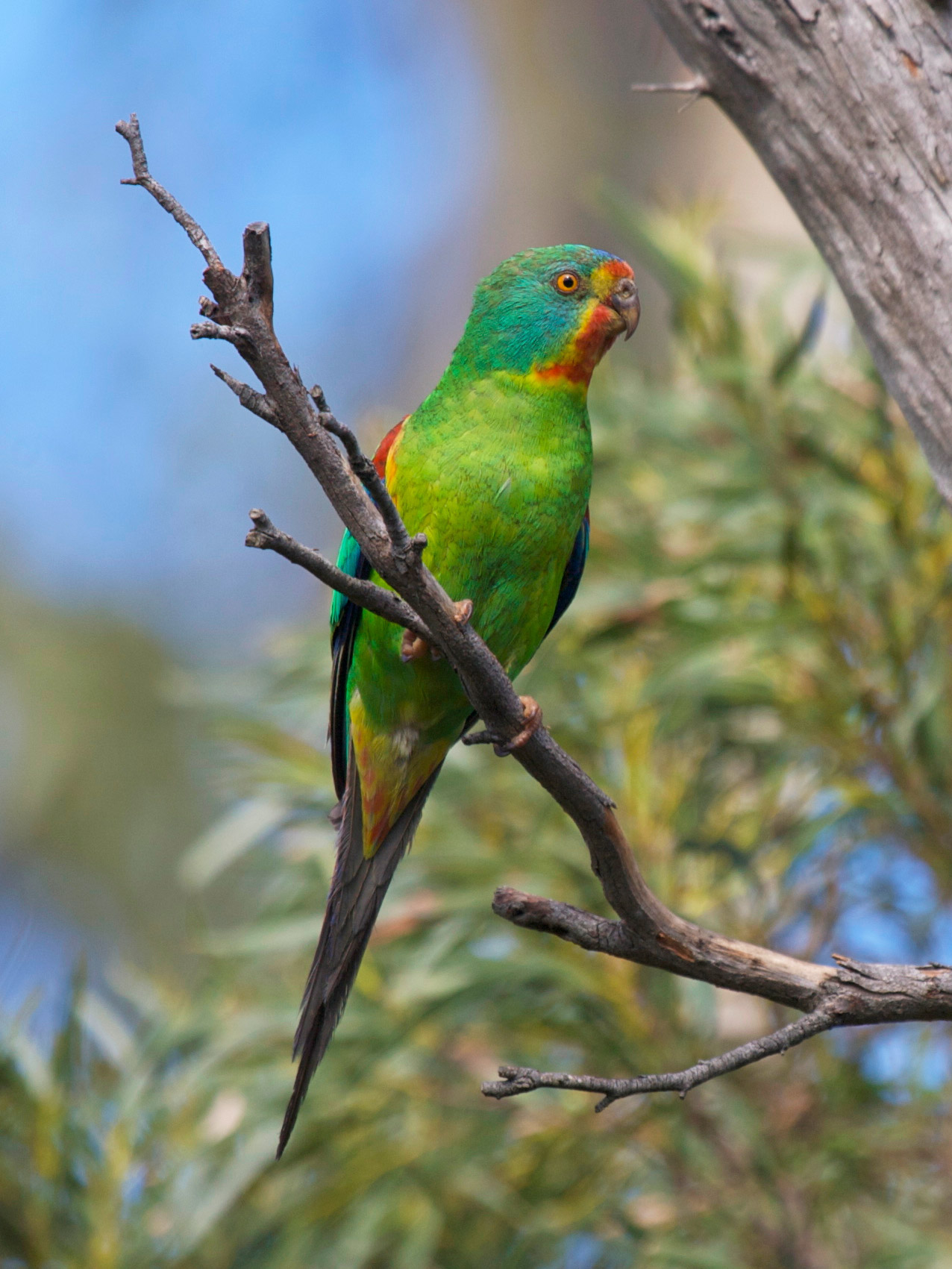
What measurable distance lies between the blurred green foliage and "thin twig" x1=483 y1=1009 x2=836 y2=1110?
166 cm

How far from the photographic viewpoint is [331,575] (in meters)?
1.71

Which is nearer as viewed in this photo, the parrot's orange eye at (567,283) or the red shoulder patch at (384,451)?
the red shoulder patch at (384,451)

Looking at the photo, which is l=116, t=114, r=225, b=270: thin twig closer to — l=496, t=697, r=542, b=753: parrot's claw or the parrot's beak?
l=496, t=697, r=542, b=753: parrot's claw

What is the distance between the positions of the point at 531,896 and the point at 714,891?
5.85ft

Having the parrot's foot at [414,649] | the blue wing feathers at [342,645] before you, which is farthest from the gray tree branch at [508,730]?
the blue wing feathers at [342,645]

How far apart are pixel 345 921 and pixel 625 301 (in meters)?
1.71

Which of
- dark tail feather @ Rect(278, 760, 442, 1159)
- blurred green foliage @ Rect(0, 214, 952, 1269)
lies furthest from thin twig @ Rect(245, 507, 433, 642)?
blurred green foliage @ Rect(0, 214, 952, 1269)

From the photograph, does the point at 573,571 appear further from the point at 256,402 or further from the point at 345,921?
the point at 256,402

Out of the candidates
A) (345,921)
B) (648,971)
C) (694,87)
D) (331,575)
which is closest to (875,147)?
(694,87)

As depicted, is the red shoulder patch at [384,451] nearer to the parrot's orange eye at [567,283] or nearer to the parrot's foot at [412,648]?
the parrot's foot at [412,648]

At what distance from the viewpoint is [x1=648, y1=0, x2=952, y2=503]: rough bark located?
7.14 ft

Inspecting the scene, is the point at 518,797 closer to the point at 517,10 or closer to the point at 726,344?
the point at 726,344

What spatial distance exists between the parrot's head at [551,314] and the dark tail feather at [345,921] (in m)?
1.04

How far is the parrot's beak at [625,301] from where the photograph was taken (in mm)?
3176
